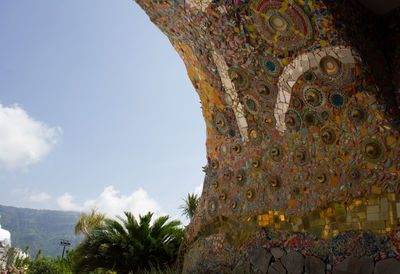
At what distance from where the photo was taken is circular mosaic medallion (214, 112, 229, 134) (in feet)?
18.9

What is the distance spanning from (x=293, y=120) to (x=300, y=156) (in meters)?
0.49

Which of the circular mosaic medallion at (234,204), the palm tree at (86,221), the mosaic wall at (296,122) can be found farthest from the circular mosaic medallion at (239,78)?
the palm tree at (86,221)

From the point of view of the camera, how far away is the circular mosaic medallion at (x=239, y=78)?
4.95m

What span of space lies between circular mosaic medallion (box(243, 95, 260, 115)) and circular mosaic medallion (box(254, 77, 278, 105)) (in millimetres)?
162

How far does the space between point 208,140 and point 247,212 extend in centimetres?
164

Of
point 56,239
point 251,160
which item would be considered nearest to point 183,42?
point 251,160

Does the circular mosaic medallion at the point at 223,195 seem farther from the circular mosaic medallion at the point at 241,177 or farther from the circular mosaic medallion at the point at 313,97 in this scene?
the circular mosaic medallion at the point at 313,97

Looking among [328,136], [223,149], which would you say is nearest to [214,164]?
[223,149]

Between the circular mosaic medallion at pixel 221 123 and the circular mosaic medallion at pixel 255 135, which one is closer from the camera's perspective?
Result: the circular mosaic medallion at pixel 255 135

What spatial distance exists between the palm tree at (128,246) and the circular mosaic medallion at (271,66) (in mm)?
4592

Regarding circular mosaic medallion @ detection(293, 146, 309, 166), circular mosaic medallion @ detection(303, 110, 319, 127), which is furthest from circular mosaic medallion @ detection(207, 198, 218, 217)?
circular mosaic medallion @ detection(303, 110, 319, 127)

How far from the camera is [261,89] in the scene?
480cm

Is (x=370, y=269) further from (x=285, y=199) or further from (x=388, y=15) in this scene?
(x=388, y=15)

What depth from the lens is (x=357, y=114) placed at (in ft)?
12.7
